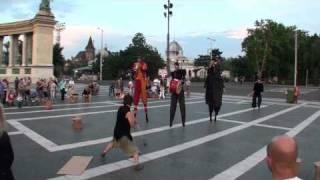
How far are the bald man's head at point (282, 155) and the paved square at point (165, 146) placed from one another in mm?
6031

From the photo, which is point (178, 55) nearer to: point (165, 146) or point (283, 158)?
point (165, 146)

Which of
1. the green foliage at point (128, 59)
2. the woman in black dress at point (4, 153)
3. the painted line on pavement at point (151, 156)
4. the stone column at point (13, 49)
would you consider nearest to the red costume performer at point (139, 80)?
the painted line on pavement at point (151, 156)

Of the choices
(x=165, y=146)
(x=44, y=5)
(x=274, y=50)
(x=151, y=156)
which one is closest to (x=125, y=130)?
(x=151, y=156)

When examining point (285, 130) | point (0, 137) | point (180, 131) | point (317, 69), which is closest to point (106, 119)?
point (180, 131)

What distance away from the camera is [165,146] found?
1262cm

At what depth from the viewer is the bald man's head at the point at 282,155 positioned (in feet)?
10.6

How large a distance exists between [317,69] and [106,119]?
93480 millimetres

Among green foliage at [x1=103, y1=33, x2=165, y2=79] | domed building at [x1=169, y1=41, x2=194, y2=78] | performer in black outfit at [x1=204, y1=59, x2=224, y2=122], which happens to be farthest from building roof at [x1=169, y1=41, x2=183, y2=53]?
performer in black outfit at [x1=204, y1=59, x2=224, y2=122]

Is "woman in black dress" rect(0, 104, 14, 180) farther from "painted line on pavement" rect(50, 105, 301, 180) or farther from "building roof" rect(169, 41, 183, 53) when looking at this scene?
"building roof" rect(169, 41, 183, 53)

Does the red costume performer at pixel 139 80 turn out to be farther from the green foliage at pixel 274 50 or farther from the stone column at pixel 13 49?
the green foliage at pixel 274 50

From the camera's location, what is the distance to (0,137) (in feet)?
17.2

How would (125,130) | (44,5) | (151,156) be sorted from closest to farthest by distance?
(125,130)
(151,156)
(44,5)

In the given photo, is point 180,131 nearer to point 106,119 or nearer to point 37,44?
point 106,119

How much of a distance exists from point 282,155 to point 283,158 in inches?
1.0
